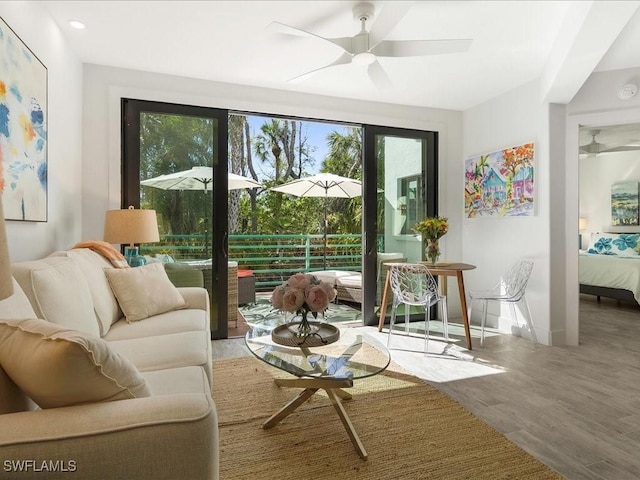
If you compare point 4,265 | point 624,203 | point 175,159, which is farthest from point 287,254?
point 4,265

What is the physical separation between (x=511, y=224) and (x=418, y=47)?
2.27 metres

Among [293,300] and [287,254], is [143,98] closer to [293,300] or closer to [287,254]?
[293,300]

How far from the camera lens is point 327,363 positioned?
191cm

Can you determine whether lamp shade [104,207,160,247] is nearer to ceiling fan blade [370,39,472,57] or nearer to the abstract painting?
ceiling fan blade [370,39,472,57]

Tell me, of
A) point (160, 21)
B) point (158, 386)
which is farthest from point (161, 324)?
point (160, 21)

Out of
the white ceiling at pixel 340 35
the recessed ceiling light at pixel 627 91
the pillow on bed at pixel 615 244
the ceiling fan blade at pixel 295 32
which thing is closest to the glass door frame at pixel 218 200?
the white ceiling at pixel 340 35

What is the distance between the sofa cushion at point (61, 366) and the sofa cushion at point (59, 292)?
603mm

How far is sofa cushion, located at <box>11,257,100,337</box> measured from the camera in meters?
1.59

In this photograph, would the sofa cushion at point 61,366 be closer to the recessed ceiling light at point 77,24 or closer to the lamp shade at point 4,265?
the lamp shade at point 4,265

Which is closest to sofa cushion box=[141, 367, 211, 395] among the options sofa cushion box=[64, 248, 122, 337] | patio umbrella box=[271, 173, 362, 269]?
sofa cushion box=[64, 248, 122, 337]

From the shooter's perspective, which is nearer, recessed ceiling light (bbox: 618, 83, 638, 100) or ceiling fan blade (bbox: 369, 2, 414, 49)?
ceiling fan blade (bbox: 369, 2, 414, 49)

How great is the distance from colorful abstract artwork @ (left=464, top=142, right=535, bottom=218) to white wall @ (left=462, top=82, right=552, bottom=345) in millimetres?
68

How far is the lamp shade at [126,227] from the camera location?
3000 millimetres

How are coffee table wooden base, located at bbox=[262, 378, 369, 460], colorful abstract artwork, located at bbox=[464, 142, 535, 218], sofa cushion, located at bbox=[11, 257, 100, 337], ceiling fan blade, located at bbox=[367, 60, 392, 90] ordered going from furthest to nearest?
colorful abstract artwork, located at bbox=[464, 142, 535, 218] < ceiling fan blade, located at bbox=[367, 60, 392, 90] < coffee table wooden base, located at bbox=[262, 378, 369, 460] < sofa cushion, located at bbox=[11, 257, 100, 337]
